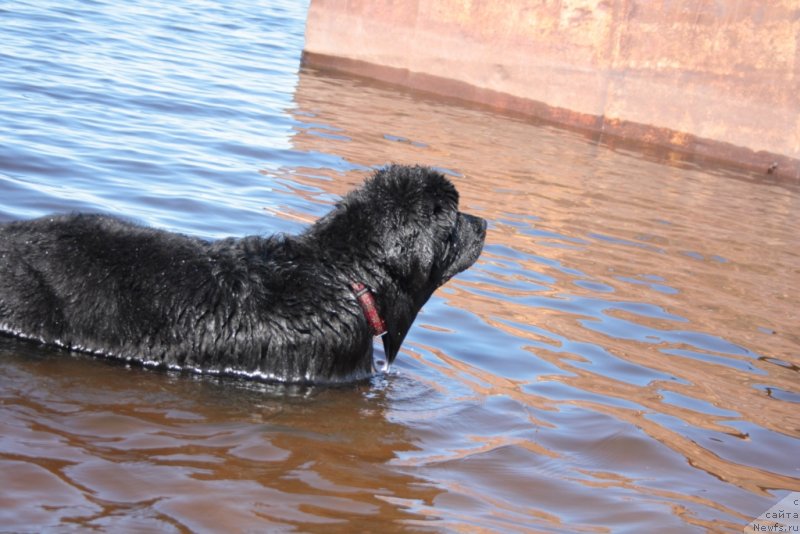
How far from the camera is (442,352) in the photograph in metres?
5.79

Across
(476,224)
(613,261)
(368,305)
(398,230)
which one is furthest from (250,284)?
(613,261)

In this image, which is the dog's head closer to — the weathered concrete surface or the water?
the water

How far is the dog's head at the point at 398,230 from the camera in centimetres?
497

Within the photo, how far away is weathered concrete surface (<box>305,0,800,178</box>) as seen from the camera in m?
11.4

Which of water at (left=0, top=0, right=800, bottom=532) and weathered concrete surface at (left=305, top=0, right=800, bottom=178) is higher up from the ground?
weathered concrete surface at (left=305, top=0, right=800, bottom=178)

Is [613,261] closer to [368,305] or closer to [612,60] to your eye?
[368,305]

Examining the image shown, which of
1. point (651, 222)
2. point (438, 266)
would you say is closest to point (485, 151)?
point (651, 222)

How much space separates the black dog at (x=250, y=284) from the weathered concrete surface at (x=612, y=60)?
752cm

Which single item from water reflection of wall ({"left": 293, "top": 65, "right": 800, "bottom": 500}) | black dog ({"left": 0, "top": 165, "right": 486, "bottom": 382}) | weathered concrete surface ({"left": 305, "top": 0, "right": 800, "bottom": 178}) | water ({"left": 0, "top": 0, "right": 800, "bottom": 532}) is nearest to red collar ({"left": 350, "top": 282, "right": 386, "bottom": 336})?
black dog ({"left": 0, "top": 165, "right": 486, "bottom": 382})

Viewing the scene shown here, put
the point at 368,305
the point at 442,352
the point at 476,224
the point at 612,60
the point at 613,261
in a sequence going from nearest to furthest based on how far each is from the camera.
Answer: the point at 368,305
the point at 476,224
the point at 442,352
the point at 613,261
the point at 612,60

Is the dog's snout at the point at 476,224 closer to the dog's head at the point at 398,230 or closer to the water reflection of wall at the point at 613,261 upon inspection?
the dog's head at the point at 398,230

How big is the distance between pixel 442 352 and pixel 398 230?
43.4 inches

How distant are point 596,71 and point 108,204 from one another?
714cm

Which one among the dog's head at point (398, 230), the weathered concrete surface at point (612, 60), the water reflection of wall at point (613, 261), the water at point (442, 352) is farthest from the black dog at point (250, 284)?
the weathered concrete surface at point (612, 60)
